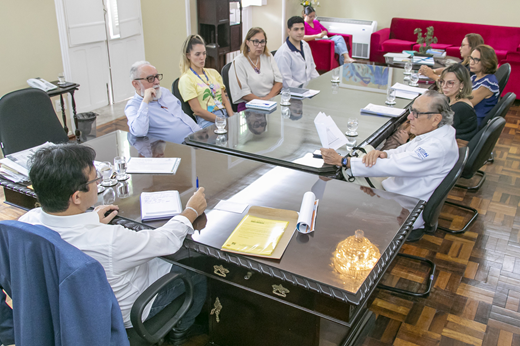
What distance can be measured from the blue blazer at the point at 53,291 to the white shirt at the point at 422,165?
5.25 ft

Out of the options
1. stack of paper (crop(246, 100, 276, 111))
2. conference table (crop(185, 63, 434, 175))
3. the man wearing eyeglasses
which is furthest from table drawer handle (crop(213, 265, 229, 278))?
stack of paper (crop(246, 100, 276, 111))

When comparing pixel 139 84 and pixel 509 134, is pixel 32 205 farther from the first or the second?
pixel 509 134

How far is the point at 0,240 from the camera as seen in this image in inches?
52.9

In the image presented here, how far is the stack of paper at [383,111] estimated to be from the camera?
327 cm

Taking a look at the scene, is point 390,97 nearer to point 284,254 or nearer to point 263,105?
point 263,105

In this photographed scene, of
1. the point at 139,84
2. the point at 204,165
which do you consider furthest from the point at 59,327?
the point at 139,84

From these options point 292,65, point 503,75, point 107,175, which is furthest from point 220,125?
point 503,75

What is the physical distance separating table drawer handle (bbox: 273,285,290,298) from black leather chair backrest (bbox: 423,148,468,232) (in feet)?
3.60

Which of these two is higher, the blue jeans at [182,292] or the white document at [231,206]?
the white document at [231,206]

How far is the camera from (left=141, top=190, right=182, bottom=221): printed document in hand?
187 cm

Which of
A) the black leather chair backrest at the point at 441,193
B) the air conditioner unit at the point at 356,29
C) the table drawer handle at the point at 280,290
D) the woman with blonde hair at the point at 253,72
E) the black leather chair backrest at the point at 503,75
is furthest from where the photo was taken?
the air conditioner unit at the point at 356,29

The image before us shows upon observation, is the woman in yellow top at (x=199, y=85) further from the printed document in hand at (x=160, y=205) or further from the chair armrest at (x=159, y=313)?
the chair armrest at (x=159, y=313)

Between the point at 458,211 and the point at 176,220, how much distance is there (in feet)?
8.68

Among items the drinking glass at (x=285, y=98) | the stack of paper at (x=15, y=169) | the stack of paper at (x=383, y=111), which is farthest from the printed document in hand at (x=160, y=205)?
the stack of paper at (x=383, y=111)
